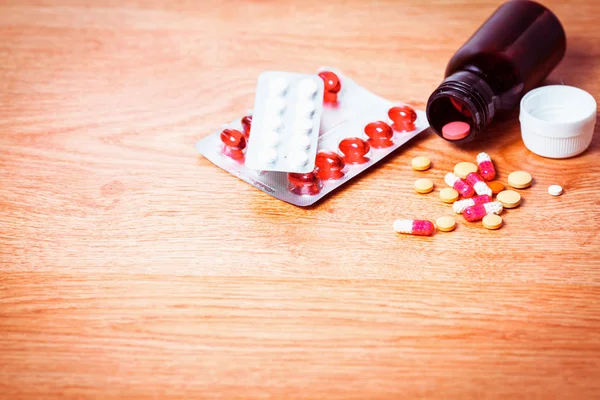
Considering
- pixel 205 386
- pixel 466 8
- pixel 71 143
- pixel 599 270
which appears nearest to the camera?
pixel 205 386

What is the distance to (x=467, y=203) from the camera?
1.10 metres

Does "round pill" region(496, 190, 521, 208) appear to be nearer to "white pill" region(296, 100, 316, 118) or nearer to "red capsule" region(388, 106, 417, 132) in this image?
"red capsule" region(388, 106, 417, 132)

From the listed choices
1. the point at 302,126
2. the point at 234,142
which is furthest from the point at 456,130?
the point at 234,142

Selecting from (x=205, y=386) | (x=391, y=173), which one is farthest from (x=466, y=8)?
(x=205, y=386)

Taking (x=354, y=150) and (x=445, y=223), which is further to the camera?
(x=354, y=150)

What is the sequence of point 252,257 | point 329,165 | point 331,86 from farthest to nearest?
point 331,86 < point 329,165 < point 252,257

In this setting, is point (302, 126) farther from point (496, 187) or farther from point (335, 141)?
point (496, 187)

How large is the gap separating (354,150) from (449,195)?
170 millimetres

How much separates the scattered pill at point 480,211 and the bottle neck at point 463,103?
0.13 m

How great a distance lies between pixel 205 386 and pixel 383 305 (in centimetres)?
26

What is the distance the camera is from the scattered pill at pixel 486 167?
1.15 m

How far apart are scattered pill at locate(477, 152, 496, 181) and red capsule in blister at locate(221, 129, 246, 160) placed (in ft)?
1.25

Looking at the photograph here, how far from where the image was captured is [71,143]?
1281mm

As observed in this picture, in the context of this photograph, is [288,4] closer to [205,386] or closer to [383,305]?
[383,305]
